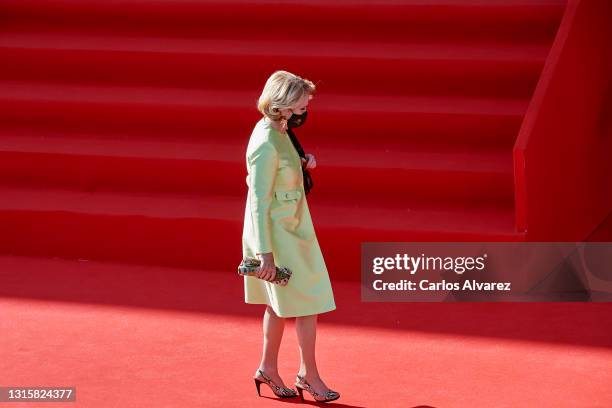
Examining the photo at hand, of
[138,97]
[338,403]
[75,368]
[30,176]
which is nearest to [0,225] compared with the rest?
[30,176]

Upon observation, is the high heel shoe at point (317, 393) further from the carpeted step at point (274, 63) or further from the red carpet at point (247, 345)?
the carpeted step at point (274, 63)

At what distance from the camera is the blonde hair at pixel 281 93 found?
4477 millimetres

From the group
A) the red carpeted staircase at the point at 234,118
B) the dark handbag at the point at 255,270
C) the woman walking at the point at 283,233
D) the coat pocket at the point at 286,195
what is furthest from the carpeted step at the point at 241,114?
the dark handbag at the point at 255,270

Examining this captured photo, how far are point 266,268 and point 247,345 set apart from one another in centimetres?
110

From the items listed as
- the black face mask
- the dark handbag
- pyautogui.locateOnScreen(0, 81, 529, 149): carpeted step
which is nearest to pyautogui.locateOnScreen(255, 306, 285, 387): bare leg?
the dark handbag

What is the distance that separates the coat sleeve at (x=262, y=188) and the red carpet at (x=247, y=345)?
0.69m

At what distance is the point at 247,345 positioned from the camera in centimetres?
544

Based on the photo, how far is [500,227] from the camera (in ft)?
21.3

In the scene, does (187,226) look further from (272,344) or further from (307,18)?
(272,344)

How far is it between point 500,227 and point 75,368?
255cm

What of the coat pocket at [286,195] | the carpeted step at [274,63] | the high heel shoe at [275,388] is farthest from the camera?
the carpeted step at [274,63]

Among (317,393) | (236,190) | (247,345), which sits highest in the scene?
(236,190)

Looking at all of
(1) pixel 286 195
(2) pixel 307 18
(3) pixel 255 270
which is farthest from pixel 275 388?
(2) pixel 307 18

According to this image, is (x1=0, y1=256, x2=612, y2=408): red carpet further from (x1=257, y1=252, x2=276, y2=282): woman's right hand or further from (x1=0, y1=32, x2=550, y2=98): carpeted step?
(x1=0, y1=32, x2=550, y2=98): carpeted step
